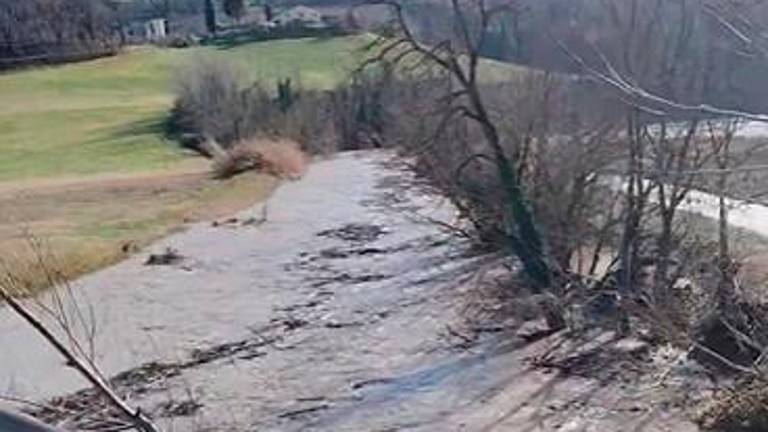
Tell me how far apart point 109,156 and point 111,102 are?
51.1 ft

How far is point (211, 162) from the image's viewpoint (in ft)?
150

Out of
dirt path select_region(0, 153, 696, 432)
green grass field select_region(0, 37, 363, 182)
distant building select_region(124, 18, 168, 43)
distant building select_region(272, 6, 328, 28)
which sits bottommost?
green grass field select_region(0, 37, 363, 182)

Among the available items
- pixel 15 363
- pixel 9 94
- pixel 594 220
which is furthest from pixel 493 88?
pixel 9 94

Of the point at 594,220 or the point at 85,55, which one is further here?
the point at 85,55

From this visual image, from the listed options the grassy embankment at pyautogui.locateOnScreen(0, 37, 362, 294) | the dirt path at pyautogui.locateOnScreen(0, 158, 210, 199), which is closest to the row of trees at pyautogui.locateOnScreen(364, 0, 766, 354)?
the grassy embankment at pyautogui.locateOnScreen(0, 37, 362, 294)

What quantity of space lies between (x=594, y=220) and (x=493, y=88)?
3.50 m

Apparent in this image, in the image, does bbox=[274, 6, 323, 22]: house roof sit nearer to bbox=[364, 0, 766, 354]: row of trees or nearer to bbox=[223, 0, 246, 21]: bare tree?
bbox=[223, 0, 246, 21]: bare tree

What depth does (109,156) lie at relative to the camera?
164ft

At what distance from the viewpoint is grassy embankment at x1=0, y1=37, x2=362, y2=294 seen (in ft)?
98.1

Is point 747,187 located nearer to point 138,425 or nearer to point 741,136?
point 741,136

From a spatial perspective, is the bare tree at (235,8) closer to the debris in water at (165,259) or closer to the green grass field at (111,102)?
the green grass field at (111,102)

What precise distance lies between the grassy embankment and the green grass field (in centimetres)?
7

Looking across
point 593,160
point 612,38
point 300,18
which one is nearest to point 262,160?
point 300,18

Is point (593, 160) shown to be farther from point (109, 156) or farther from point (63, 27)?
point (63, 27)
